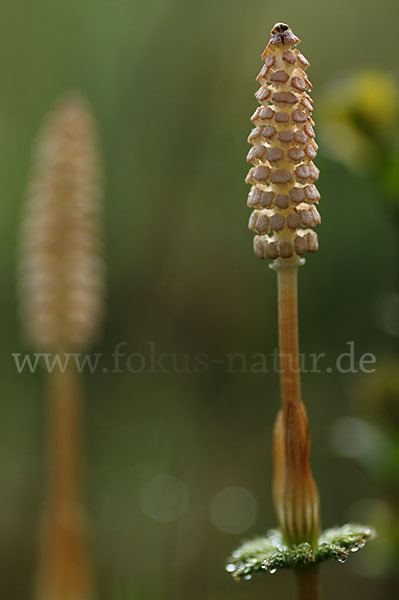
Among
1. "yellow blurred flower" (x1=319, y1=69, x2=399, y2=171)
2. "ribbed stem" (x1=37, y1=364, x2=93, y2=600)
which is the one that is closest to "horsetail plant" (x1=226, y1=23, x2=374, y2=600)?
"yellow blurred flower" (x1=319, y1=69, x2=399, y2=171)

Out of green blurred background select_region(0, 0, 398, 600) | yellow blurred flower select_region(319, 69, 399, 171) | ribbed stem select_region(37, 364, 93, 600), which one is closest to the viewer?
yellow blurred flower select_region(319, 69, 399, 171)

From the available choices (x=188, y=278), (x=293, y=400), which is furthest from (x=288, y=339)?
(x=188, y=278)

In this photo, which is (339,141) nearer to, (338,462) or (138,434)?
(338,462)

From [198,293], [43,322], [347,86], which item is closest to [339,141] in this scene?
[347,86]

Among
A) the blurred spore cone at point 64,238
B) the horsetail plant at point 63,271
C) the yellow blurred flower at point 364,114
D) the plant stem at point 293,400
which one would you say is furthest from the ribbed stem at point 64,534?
the plant stem at point 293,400

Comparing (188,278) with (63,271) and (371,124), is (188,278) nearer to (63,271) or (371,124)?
(63,271)

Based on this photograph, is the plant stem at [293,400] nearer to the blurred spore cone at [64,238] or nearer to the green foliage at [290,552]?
the green foliage at [290,552]

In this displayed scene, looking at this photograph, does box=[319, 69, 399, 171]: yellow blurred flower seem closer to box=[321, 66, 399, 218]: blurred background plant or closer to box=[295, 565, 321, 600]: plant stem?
box=[321, 66, 399, 218]: blurred background plant

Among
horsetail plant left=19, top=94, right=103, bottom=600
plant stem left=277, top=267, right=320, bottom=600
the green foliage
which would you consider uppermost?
horsetail plant left=19, top=94, right=103, bottom=600
